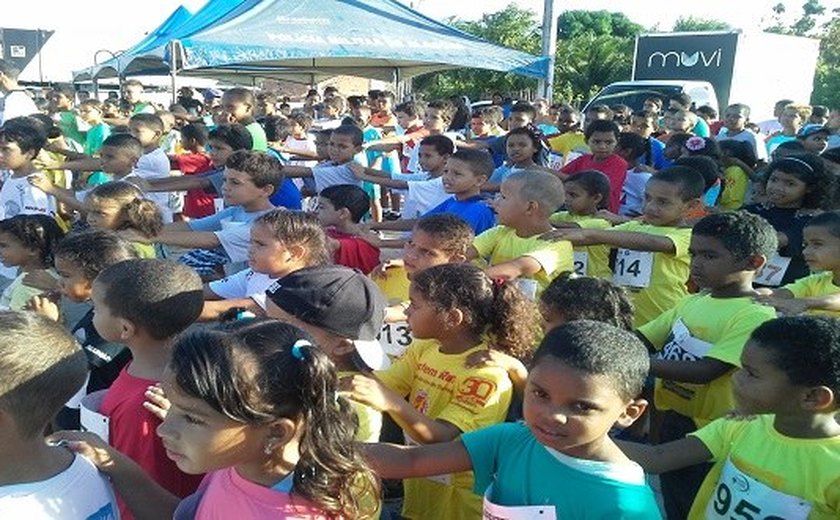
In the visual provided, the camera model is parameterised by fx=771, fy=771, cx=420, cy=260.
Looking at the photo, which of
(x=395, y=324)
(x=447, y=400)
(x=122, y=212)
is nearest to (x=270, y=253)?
(x=395, y=324)

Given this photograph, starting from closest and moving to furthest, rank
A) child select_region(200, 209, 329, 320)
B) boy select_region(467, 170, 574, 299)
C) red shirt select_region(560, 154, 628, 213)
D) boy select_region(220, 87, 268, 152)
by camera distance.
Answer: child select_region(200, 209, 329, 320), boy select_region(467, 170, 574, 299), red shirt select_region(560, 154, 628, 213), boy select_region(220, 87, 268, 152)

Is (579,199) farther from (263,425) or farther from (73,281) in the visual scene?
(263,425)

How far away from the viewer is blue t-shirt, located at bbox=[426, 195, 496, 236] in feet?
15.4

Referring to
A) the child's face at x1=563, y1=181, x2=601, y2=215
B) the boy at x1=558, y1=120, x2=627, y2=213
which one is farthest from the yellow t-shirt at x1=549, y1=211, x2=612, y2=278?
the boy at x1=558, y1=120, x2=627, y2=213

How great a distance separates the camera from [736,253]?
296 centimetres

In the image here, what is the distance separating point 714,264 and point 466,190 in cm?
212

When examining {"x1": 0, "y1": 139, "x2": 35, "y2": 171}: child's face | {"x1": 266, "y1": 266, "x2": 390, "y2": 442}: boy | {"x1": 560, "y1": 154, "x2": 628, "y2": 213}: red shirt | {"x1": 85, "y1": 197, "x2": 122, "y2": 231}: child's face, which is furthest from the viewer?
{"x1": 560, "y1": 154, "x2": 628, "y2": 213}: red shirt

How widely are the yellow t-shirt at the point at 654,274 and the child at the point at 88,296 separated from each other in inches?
93.6

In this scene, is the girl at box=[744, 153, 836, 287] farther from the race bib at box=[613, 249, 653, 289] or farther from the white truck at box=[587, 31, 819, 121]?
the white truck at box=[587, 31, 819, 121]

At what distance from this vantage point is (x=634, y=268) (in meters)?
3.95

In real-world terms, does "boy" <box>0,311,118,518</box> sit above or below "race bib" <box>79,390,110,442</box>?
above

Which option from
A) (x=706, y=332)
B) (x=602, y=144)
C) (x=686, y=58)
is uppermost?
(x=686, y=58)

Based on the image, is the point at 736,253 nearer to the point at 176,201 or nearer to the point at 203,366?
the point at 203,366

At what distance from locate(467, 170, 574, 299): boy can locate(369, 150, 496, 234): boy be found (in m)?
0.65
